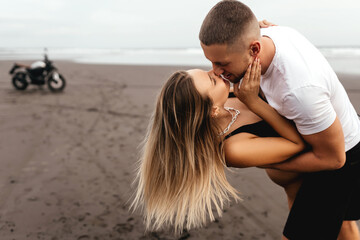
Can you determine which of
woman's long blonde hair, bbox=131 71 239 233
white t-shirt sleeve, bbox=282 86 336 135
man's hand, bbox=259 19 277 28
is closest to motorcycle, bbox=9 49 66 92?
woman's long blonde hair, bbox=131 71 239 233

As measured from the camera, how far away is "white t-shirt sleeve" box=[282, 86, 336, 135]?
1.50 metres

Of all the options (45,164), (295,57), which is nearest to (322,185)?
(295,57)

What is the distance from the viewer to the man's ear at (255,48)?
167 centimetres

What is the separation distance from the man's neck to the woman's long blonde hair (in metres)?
0.43

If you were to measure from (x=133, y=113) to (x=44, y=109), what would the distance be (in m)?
2.44

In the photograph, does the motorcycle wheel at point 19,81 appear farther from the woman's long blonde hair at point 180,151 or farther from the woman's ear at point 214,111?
the woman's ear at point 214,111

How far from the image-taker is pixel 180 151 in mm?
2070

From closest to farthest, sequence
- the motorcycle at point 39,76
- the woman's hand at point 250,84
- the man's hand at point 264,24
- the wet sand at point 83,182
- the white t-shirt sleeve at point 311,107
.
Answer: the white t-shirt sleeve at point 311,107 < the woman's hand at point 250,84 < the man's hand at point 264,24 < the wet sand at point 83,182 < the motorcycle at point 39,76

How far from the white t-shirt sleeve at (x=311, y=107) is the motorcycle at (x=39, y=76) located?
9.69m

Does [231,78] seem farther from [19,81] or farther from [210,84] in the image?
[19,81]

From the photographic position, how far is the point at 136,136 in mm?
6031

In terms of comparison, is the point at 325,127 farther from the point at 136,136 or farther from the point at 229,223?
the point at 136,136

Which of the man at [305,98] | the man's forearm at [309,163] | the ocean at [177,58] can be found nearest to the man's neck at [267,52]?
the man at [305,98]

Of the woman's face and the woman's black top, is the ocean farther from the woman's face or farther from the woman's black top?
the woman's face
